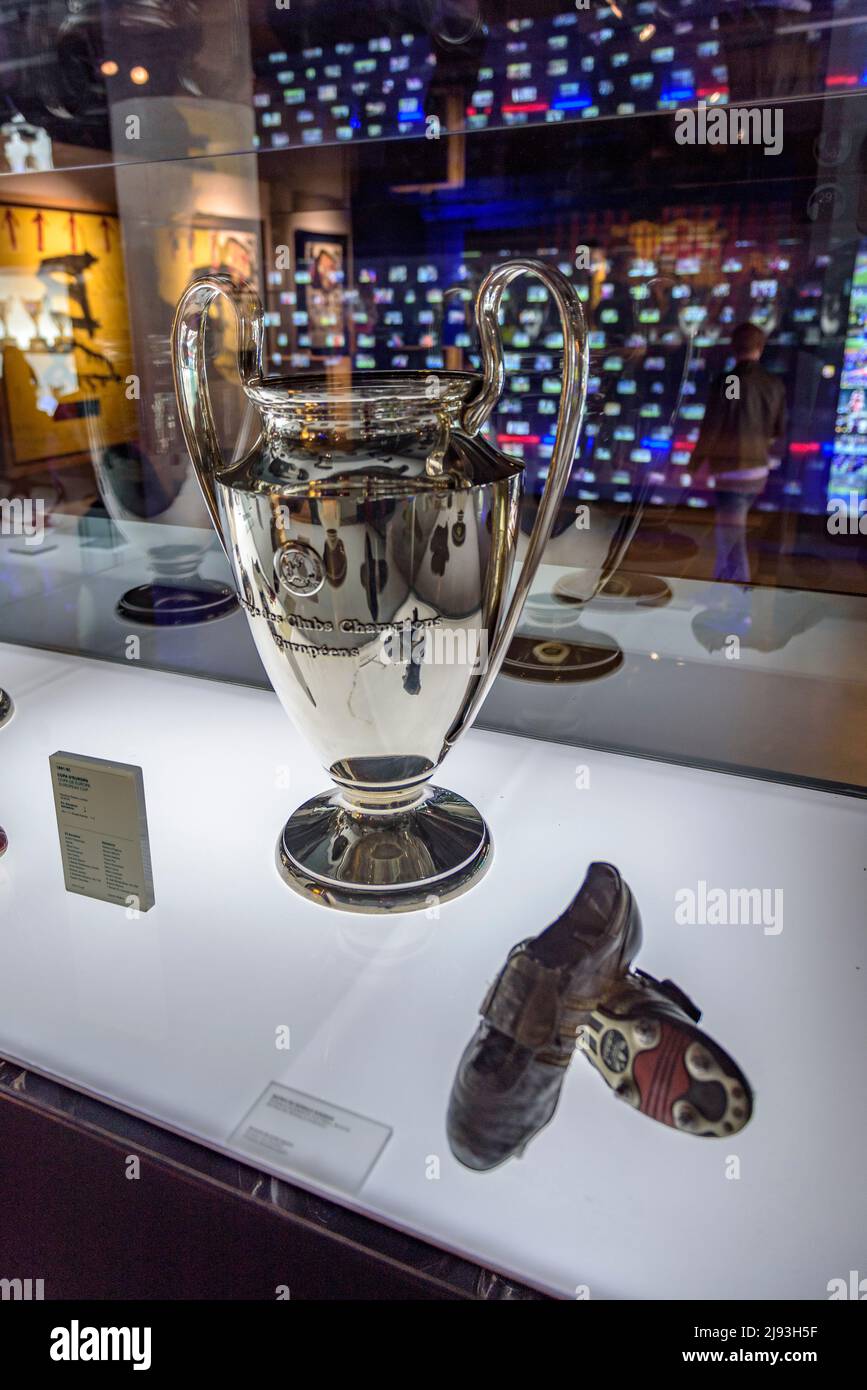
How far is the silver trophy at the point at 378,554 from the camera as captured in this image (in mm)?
604

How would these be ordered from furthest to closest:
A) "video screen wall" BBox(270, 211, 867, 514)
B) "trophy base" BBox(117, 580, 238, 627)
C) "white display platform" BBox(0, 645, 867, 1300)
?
"trophy base" BBox(117, 580, 238, 627), "video screen wall" BBox(270, 211, 867, 514), "white display platform" BBox(0, 645, 867, 1300)

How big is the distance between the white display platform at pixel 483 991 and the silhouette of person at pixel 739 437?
0.34 m

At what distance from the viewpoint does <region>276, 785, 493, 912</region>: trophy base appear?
73 cm

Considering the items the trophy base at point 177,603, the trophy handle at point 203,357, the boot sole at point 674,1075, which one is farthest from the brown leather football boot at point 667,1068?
the trophy base at point 177,603

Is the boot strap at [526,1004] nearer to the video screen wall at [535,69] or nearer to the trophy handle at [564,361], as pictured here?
the trophy handle at [564,361]

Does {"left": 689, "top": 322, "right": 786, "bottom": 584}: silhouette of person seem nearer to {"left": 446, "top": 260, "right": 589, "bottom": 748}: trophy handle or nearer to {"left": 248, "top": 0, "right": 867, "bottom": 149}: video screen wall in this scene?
{"left": 248, "top": 0, "right": 867, "bottom": 149}: video screen wall

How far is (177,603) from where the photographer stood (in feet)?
4.46

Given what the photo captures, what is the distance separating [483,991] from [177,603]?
877 millimetres

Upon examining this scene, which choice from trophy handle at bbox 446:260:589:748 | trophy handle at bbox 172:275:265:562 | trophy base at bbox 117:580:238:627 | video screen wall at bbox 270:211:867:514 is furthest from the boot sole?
trophy base at bbox 117:580:238:627

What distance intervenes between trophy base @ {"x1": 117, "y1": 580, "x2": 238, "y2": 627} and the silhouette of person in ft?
2.10

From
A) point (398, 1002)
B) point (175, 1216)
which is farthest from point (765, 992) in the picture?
point (175, 1216)

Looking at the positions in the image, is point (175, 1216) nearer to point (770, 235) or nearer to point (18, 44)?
point (770, 235)

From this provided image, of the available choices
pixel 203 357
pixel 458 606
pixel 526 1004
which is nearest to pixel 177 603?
pixel 203 357

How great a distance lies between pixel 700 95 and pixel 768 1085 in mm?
847
